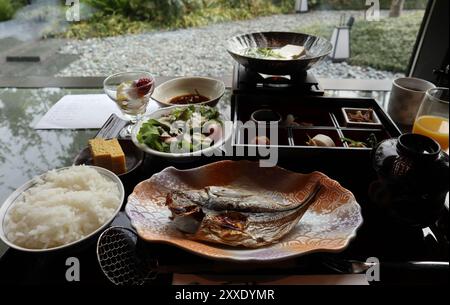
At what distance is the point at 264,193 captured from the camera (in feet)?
3.47

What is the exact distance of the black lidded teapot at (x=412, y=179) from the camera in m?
0.81

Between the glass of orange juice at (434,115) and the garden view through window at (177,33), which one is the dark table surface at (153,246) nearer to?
the glass of orange juice at (434,115)

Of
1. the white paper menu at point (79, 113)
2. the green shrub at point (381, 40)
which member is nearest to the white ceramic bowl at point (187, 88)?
the white paper menu at point (79, 113)

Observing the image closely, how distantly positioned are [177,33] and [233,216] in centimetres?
220

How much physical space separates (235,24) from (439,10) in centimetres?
138

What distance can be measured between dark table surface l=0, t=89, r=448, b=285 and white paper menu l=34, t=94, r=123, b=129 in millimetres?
57

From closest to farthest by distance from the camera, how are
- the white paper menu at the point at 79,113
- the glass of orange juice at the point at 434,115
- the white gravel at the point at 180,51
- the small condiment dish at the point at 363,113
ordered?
1. the glass of orange juice at the point at 434,115
2. the small condiment dish at the point at 363,113
3. the white paper menu at the point at 79,113
4. the white gravel at the point at 180,51

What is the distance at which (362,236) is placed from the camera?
2.98ft

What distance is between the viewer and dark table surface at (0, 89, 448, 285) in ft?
2.65

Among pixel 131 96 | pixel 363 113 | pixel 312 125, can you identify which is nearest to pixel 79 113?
pixel 131 96

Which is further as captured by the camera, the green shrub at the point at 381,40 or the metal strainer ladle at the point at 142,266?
the green shrub at the point at 381,40

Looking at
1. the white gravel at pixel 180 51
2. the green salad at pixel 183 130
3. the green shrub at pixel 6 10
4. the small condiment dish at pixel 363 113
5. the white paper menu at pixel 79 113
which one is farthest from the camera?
the white gravel at pixel 180 51

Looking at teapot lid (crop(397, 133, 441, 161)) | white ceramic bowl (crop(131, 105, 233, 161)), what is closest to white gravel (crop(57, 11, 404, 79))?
white ceramic bowl (crop(131, 105, 233, 161))

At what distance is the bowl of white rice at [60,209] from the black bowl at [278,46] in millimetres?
767
